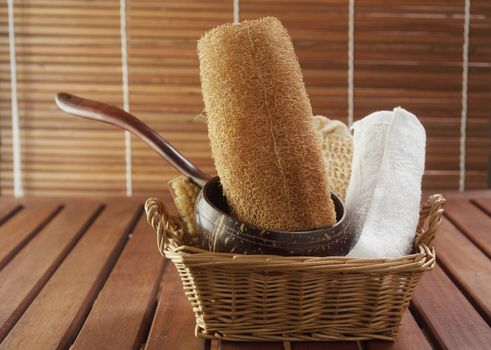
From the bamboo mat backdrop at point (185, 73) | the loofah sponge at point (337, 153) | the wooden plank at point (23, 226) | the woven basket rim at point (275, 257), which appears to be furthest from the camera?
the bamboo mat backdrop at point (185, 73)

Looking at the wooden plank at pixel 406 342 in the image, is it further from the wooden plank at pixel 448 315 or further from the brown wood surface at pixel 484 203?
the brown wood surface at pixel 484 203

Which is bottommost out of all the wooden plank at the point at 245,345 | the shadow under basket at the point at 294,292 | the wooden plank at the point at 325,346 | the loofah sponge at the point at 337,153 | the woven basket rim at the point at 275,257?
the wooden plank at the point at 245,345

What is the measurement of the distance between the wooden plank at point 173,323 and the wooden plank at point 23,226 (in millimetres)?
290

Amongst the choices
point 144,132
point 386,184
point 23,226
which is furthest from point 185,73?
point 386,184

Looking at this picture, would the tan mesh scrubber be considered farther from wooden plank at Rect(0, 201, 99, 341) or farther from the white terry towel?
wooden plank at Rect(0, 201, 99, 341)

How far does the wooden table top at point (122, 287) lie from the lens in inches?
37.3

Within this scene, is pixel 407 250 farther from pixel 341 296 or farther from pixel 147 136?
pixel 147 136

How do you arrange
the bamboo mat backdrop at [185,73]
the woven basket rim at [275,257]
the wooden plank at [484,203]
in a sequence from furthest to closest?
the bamboo mat backdrop at [185,73] → the wooden plank at [484,203] → the woven basket rim at [275,257]

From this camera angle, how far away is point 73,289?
1112mm

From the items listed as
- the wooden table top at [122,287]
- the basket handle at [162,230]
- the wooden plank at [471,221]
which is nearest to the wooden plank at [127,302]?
the wooden table top at [122,287]

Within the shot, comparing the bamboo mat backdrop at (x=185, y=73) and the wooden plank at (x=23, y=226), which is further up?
the bamboo mat backdrop at (x=185, y=73)

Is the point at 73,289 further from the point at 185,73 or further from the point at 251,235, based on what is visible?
the point at 185,73

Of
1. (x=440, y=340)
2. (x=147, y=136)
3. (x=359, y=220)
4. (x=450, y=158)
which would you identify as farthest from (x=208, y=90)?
(x=450, y=158)

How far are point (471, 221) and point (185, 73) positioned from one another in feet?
3.62
